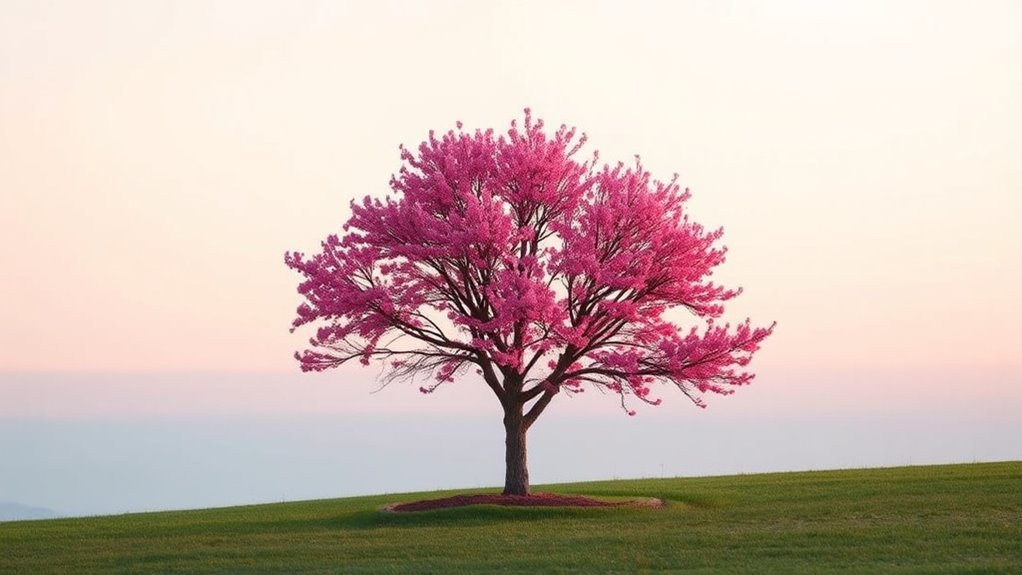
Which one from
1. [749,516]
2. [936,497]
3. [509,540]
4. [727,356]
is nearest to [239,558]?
[509,540]

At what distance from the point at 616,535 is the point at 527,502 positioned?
550cm

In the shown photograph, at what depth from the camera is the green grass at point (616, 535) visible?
63.9 ft

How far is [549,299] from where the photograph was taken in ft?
92.1

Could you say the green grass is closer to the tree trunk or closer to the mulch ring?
the mulch ring

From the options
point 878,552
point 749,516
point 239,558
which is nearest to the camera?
point 878,552

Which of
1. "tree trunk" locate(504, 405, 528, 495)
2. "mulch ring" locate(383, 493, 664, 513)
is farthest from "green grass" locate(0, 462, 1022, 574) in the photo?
"tree trunk" locate(504, 405, 528, 495)

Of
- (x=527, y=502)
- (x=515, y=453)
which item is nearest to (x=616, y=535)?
(x=527, y=502)

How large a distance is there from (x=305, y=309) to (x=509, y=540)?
984 cm

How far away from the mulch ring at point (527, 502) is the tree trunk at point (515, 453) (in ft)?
1.53

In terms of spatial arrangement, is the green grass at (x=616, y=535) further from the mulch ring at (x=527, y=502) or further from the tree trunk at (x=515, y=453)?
the tree trunk at (x=515, y=453)

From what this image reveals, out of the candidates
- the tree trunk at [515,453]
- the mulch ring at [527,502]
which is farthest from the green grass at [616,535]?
the tree trunk at [515,453]

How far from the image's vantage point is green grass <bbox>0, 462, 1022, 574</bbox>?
63.9 feet

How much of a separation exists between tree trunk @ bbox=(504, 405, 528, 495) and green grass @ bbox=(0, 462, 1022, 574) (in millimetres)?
2251

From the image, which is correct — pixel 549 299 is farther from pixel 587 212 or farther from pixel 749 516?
pixel 749 516
